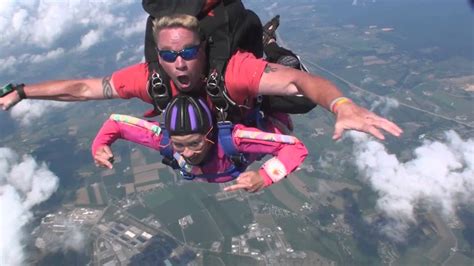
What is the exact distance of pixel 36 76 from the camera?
62.8 metres

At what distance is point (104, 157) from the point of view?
160 inches

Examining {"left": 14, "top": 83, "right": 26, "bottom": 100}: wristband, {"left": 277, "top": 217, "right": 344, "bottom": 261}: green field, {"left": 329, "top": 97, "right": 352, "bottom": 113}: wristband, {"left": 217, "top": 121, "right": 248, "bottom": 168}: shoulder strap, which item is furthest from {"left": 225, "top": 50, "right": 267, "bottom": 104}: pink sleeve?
{"left": 277, "top": 217, "right": 344, "bottom": 261}: green field

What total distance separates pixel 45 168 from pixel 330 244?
93.4 ft

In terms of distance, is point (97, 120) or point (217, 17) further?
point (97, 120)

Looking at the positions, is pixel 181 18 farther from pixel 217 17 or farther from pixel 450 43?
pixel 450 43

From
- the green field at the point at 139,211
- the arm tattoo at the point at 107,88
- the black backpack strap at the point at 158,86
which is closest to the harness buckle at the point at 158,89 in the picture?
the black backpack strap at the point at 158,86

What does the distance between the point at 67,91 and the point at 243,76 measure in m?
1.93

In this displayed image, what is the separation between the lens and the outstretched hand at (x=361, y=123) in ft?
7.05

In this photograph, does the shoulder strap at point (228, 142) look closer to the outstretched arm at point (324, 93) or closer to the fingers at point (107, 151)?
the outstretched arm at point (324, 93)

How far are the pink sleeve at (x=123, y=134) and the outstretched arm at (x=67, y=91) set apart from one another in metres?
0.40

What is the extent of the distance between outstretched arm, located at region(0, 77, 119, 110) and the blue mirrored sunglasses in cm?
86

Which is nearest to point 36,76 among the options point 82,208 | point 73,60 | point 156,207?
point 73,60

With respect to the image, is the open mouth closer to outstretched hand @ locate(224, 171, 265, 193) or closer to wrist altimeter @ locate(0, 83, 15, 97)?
outstretched hand @ locate(224, 171, 265, 193)

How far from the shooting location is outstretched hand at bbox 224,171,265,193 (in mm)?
3287
